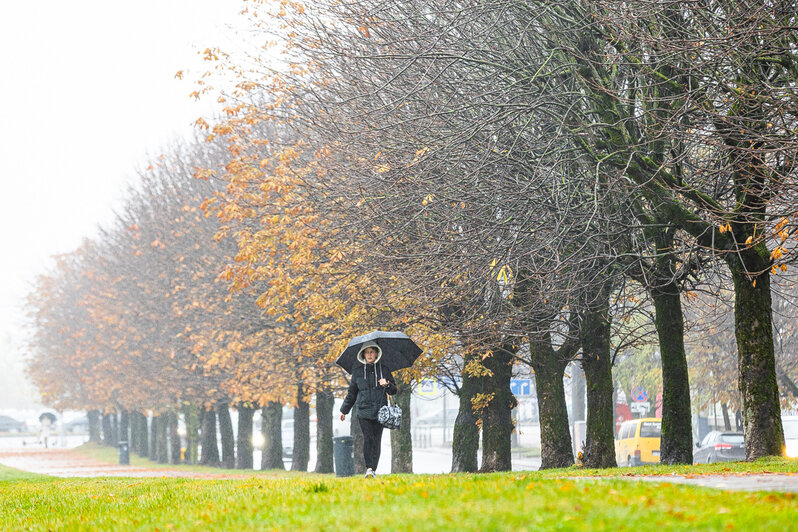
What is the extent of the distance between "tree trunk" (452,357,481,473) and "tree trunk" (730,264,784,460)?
27.5ft

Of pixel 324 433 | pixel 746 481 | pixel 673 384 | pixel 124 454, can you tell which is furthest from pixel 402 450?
pixel 124 454

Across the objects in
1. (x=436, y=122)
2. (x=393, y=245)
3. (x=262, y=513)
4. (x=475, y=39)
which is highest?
(x=475, y=39)

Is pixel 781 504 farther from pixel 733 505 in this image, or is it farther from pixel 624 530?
pixel 624 530

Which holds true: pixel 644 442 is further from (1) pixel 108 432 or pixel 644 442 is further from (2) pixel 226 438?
(1) pixel 108 432

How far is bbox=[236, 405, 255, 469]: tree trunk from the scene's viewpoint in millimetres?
39938

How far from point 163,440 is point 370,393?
4060cm

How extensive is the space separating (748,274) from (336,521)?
9.02 m

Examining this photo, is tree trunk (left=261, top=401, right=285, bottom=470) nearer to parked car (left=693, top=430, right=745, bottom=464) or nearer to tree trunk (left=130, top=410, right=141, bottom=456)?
parked car (left=693, top=430, right=745, bottom=464)

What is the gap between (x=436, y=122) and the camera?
16469mm

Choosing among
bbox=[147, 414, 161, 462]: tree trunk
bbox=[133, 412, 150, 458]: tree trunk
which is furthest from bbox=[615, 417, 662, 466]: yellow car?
bbox=[133, 412, 150, 458]: tree trunk

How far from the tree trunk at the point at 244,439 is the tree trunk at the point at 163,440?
10591mm

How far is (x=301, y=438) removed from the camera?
35.3m

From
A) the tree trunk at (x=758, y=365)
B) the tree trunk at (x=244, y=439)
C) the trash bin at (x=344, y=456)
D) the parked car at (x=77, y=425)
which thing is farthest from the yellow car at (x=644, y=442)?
the parked car at (x=77, y=425)

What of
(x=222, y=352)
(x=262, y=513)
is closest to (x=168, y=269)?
(x=222, y=352)
